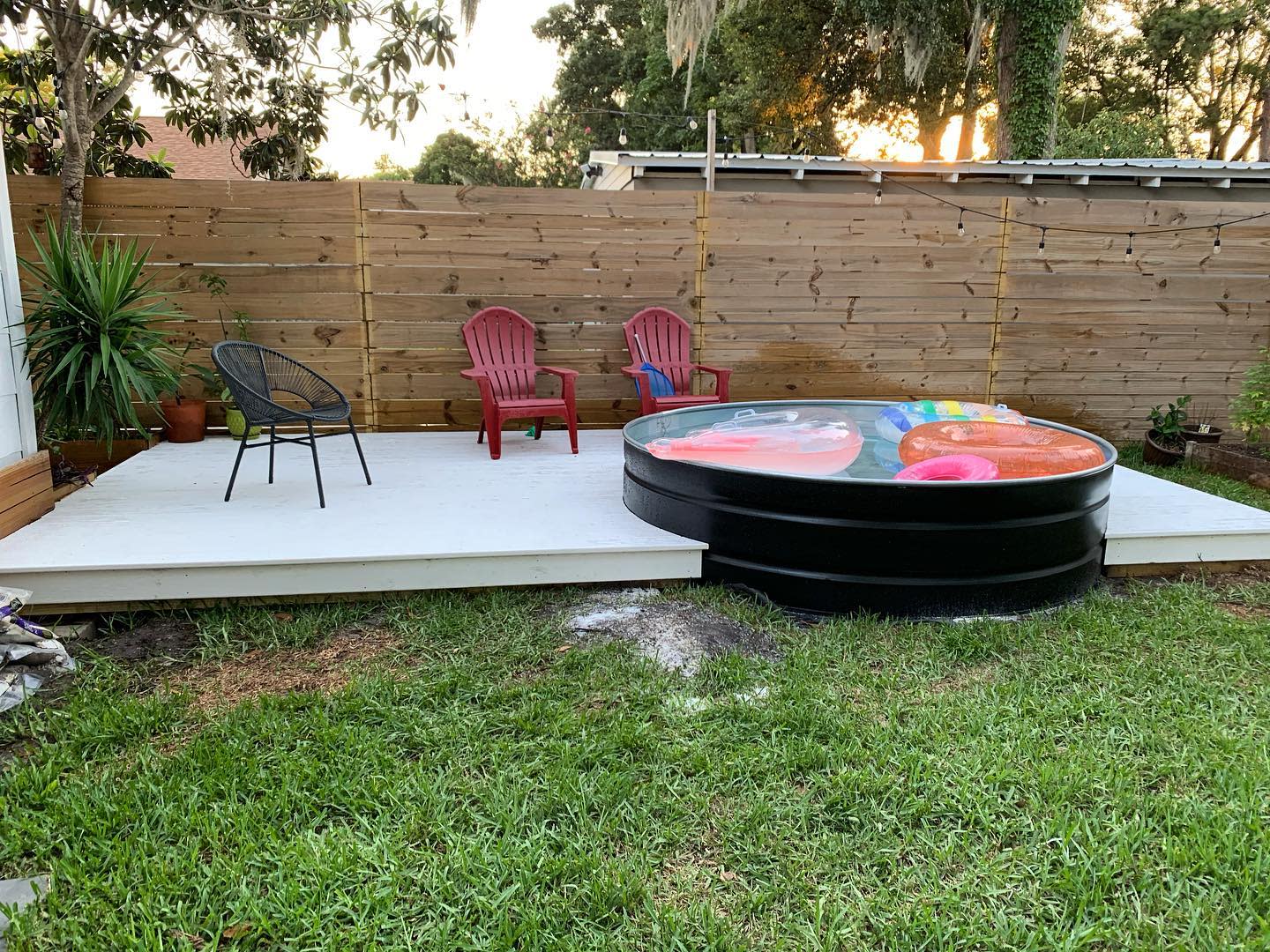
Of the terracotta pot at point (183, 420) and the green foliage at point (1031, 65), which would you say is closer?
the terracotta pot at point (183, 420)

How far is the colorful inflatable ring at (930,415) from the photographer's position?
14.4ft

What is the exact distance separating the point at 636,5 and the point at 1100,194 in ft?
54.1

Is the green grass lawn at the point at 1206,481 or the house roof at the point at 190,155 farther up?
the house roof at the point at 190,155

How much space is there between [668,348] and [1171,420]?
11.2 ft

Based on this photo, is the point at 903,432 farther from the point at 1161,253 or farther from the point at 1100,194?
the point at 1100,194

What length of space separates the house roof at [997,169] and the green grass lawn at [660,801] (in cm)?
735

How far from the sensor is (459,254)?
5.31 m

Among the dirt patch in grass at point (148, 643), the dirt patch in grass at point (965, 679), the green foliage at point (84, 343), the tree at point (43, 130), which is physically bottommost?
the dirt patch in grass at point (965, 679)

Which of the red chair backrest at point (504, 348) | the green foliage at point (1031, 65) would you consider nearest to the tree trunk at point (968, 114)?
the green foliage at point (1031, 65)

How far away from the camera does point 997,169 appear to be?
903cm

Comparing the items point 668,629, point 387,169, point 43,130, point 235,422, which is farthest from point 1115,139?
point 387,169

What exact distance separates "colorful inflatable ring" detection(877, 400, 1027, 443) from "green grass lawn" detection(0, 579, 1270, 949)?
180 cm

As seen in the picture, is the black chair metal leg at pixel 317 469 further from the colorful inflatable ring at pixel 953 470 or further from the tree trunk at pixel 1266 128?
the tree trunk at pixel 1266 128

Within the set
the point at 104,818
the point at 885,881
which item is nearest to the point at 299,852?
the point at 104,818
